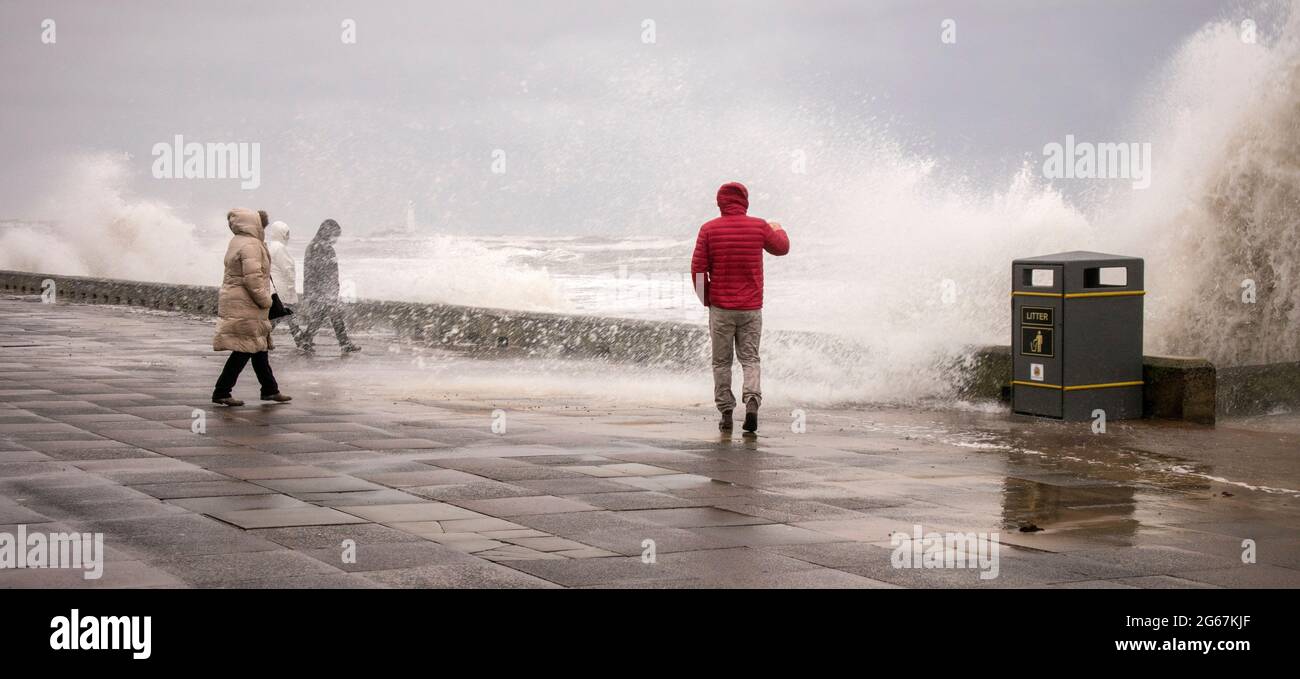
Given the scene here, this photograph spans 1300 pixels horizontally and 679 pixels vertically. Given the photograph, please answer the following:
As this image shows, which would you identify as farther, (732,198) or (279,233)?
(279,233)

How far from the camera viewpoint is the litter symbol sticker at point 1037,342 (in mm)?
11734

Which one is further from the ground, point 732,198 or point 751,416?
point 732,198

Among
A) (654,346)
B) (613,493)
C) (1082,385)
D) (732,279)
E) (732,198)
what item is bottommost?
(613,493)

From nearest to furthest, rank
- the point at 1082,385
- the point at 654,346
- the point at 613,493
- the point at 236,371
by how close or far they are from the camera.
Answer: the point at 613,493
the point at 1082,385
the point at 236,371
the point at 654,346

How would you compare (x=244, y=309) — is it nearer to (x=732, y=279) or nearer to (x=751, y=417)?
(x=732, y=279)

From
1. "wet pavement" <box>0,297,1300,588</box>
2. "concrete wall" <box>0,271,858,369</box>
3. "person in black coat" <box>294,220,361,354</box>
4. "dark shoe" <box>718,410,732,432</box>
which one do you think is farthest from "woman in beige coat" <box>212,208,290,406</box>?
"person in black coat" <box>294,220,361,354</box>

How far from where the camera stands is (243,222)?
12.5 meters

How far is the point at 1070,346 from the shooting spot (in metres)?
11.6

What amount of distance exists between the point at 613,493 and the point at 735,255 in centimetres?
347

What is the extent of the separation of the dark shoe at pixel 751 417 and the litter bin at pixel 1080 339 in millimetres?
2587

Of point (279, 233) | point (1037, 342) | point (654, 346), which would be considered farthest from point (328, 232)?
point (1037, 342)
